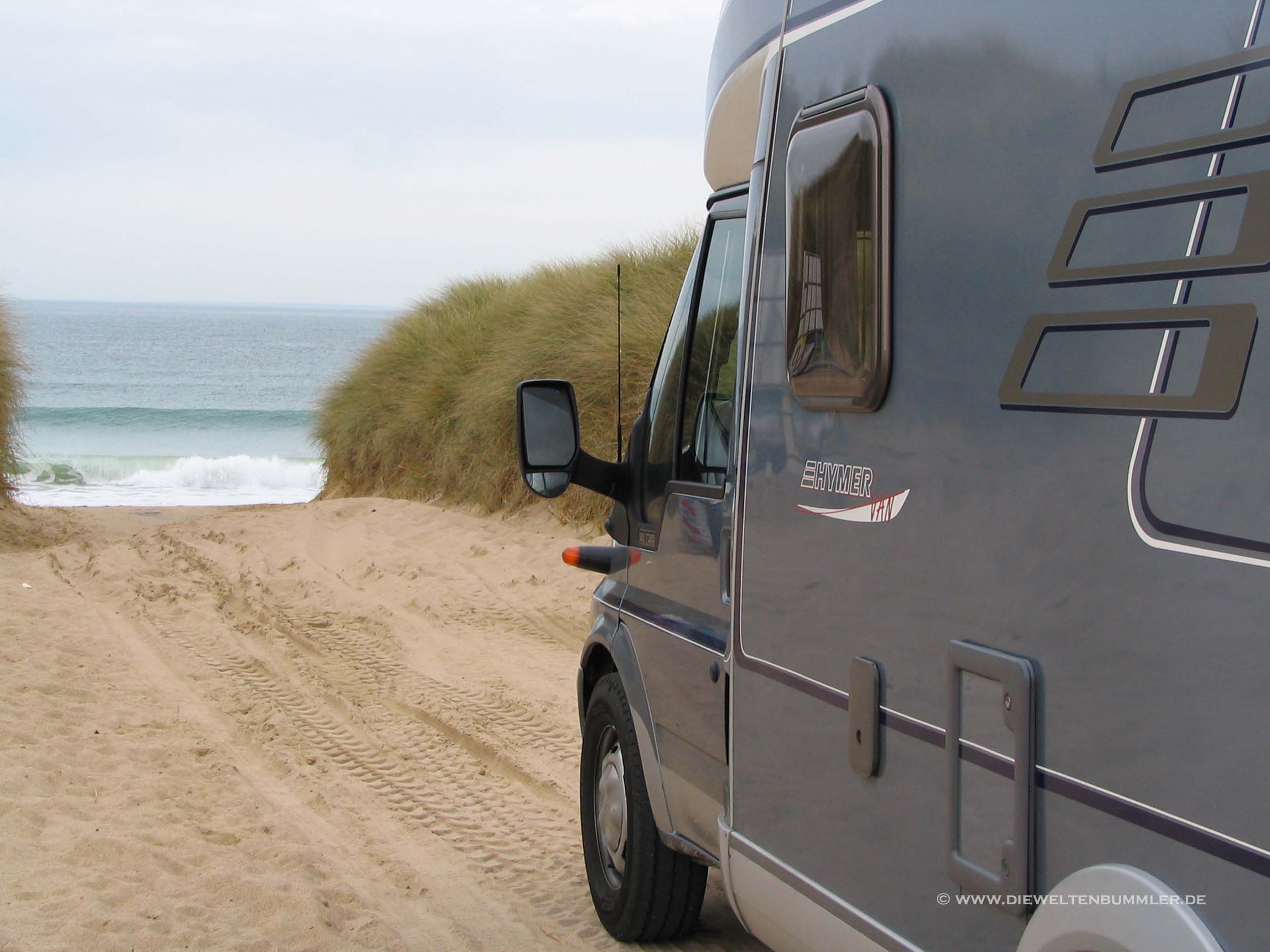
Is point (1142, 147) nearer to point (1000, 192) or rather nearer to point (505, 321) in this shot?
point (1000, 192)

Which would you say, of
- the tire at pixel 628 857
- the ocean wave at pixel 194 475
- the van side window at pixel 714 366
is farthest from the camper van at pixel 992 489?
the ocean wave at pixel 194 475

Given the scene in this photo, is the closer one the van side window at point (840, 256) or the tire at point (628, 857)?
the van side window at point (840, 256)

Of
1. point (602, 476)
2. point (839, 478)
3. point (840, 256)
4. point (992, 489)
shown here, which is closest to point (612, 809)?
point (602, 476)

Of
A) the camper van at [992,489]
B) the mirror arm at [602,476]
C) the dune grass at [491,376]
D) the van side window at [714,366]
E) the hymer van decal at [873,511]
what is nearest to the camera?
the camper van at [992,489]

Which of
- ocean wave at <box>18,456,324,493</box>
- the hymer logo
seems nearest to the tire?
the hymer logo

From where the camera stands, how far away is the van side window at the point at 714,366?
3.28m

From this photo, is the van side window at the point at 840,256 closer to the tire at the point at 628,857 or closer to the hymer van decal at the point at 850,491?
the hymer van decal at the point at 850,491

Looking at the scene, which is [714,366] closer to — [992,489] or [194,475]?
[992,489]

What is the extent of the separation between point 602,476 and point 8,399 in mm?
12407

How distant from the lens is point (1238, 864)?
1.42 metres

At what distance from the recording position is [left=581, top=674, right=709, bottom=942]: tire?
372 cm

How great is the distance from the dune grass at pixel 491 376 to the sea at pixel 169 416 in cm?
138

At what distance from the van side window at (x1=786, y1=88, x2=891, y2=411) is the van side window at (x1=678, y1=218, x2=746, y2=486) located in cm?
65

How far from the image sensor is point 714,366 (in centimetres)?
339
